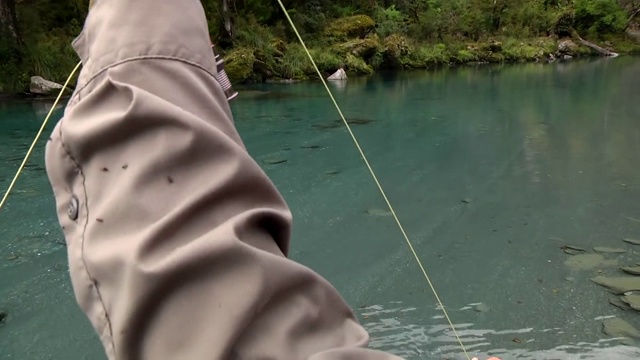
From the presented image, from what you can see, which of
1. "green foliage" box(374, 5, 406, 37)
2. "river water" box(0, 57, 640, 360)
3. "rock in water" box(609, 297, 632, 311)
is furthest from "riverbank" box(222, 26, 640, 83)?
"rock in water" box(609, 297, 632, 311)

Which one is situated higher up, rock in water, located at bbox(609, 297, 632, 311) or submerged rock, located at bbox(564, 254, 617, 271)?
rock in water, located at bbox(609, 297, 632, 311)

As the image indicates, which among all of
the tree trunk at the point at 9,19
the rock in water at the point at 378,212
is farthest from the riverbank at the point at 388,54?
the rock in water at the point at 378,212

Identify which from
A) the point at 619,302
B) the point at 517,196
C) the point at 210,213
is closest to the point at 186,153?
the point at 210,213

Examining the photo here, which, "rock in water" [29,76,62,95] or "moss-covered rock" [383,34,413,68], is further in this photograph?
"moss-covered rock" [383,34,413,68]

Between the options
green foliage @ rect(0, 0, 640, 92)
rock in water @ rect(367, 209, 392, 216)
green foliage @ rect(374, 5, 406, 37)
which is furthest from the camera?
green foliage @ rect(374, 5, 406, 37)

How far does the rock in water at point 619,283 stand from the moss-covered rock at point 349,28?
706 inches

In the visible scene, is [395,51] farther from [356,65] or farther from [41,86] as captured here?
[41,86]

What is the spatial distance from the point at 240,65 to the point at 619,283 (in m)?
13.6

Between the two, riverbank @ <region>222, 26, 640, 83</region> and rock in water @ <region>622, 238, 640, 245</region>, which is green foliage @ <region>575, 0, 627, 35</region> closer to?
riverbank @ <region>222, 26, 640, 83</region>

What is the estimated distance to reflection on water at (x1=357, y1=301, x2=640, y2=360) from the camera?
2.68 meters

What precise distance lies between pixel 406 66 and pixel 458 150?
15.1 meters

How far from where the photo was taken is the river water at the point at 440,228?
9.53 ft

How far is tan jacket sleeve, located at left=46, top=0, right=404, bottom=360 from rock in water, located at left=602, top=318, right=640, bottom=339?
2696 mm

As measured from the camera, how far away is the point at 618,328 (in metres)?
2.89
